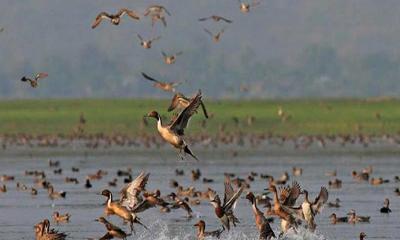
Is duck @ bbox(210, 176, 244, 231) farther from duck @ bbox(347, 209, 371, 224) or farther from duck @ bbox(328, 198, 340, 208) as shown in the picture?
duck @ bbox(328, 198, 340, 208)

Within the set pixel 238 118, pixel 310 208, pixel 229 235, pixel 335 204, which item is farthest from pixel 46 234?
pixel 238 118

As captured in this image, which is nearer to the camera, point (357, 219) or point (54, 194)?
point (357, 219)

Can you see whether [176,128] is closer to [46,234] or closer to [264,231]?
[264,231]

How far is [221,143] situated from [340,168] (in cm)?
2239

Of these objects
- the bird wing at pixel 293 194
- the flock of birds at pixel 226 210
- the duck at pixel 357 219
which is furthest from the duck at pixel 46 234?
the duck at pixel 357 219

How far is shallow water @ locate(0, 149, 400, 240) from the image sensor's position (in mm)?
34469

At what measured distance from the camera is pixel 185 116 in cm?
2994

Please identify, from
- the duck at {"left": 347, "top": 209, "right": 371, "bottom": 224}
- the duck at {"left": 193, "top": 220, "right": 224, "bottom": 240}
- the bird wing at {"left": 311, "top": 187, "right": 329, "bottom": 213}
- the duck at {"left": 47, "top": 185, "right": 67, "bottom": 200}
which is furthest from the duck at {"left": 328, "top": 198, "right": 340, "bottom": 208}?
the duck at {"left": 193, "top": 220, "right": 224, "bottom": 240}

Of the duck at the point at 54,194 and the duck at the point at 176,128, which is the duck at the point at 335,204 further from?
the duck at the point at 176,128

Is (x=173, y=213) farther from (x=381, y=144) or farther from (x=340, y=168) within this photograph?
(x=381, y=144)

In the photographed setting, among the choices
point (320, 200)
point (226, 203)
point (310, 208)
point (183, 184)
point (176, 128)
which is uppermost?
point (183, 184)

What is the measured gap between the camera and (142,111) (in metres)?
108

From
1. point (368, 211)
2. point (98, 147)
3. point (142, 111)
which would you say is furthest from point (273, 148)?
point (368, 211)

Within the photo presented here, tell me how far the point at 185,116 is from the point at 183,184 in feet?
72.7
